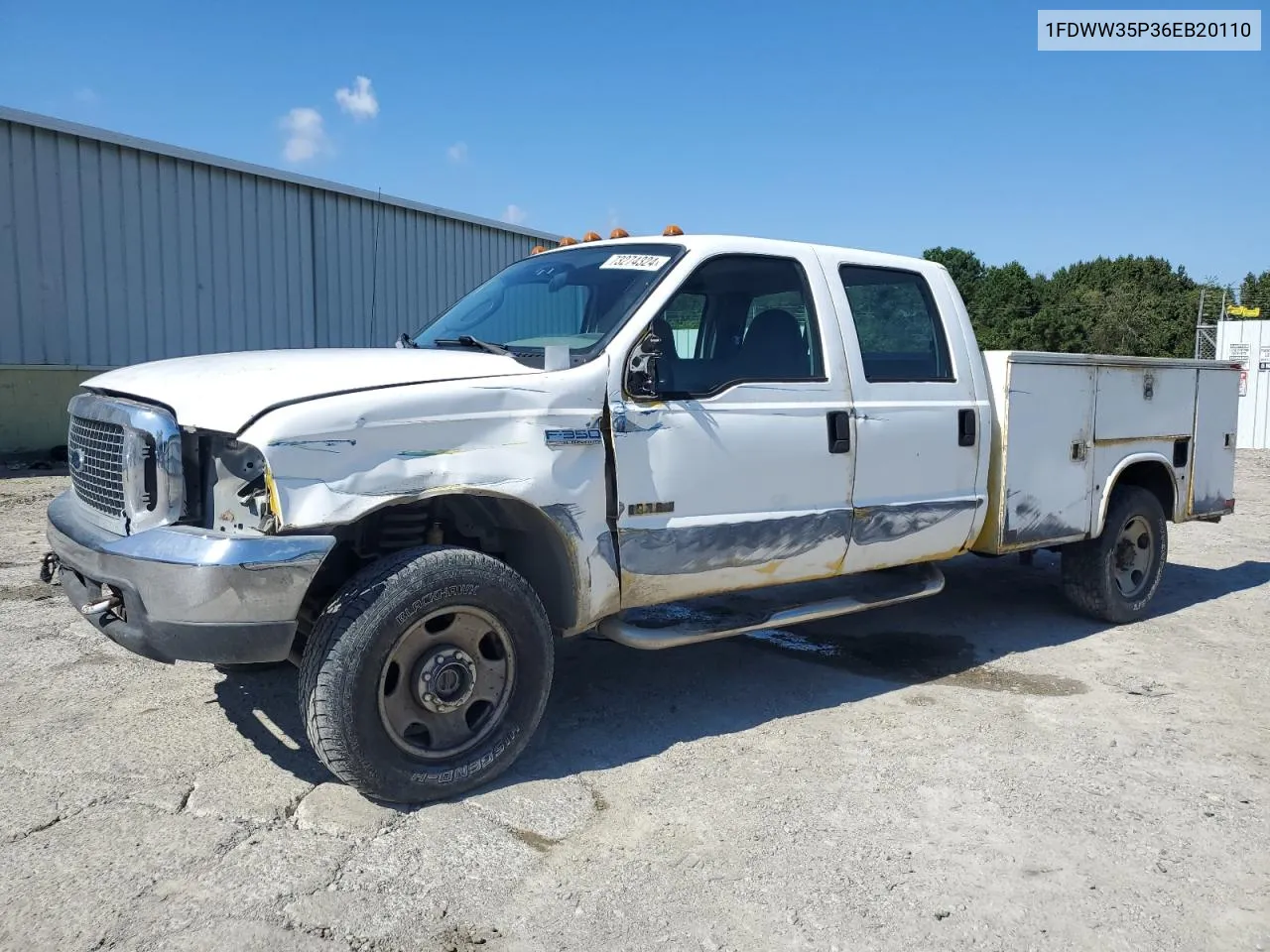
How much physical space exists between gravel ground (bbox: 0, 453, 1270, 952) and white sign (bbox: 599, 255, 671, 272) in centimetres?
189

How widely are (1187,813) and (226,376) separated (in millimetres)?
3568

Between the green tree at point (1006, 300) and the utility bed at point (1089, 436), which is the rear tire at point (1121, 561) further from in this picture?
the green tree at point (1006, 300)

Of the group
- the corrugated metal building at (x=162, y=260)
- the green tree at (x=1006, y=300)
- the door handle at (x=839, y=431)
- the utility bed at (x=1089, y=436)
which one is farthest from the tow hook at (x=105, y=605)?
the green tree at (x=1006, y=300)

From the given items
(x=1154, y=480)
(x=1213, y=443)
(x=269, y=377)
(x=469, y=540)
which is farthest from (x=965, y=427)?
(x=269, y=377)

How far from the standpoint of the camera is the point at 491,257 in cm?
1744

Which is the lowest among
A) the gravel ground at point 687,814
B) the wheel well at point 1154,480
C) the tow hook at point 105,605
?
the gravel ground at point 687,814

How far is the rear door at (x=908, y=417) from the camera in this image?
14.3 ft

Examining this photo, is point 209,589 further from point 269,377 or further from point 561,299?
point 561,299

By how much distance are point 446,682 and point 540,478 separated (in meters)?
0.76

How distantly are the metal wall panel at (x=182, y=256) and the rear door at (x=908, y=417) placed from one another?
8443 mm

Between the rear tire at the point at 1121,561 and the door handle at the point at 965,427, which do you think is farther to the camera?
the rear tire at the point at 1121,561

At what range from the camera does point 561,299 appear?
413 centimetres

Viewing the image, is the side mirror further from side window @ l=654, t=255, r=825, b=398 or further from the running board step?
the running board step

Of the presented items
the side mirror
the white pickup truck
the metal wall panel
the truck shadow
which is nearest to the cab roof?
the white pickup truck
